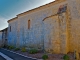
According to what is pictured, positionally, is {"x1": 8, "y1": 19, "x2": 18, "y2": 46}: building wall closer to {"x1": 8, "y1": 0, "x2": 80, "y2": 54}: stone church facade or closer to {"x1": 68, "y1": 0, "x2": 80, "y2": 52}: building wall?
{"x1": 8, "y1": 0, "x2": 80, "y2": 54}: stone church facade

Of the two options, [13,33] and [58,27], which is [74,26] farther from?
[13,33]

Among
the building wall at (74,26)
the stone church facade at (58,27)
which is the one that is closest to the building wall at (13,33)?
the stone church facade at (58,27)

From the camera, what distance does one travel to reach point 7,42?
30.8 metres

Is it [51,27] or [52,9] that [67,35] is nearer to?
[51,27]

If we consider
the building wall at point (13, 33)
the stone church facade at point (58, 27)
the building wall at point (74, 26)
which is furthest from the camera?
the building wall at point (13, 33)

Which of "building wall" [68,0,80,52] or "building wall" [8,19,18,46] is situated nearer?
"building wall" [68,0,80,52]

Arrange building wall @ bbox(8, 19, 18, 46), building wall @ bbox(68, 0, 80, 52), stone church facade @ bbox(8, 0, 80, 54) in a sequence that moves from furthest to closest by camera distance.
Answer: building wall @ bbox(8, 19, 18, 46) → stone church facade @ bbox(8, 0, 80, 54) → building wall @ bbox(68, 0, 80, 52)

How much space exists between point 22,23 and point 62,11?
37.2ft

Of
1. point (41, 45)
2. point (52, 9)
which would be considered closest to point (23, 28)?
point (41, 45)

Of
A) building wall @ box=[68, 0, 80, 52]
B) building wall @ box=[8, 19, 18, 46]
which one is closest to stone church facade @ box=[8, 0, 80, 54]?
building wall @ box=[68, 0, 80, 52]

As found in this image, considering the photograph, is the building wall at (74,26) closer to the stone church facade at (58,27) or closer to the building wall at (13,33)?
the stone church facade at (58,27)

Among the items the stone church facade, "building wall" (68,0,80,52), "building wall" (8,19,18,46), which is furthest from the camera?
Result: "building wall" (8,19,18,46)

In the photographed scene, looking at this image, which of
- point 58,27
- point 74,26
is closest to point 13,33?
point 58,27

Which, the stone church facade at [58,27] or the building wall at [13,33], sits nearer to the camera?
the stone church facade at [58,27]
